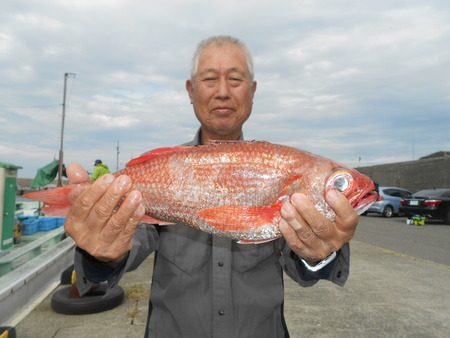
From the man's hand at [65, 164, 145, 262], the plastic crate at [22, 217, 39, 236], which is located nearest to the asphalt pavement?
the man's hand at [65, 164, 145, 262]

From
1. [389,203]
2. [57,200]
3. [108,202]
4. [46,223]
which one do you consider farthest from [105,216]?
[389,203]

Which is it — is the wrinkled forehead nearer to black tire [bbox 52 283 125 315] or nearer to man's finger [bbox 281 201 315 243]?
man's finger [bbox 281 201 315 243]

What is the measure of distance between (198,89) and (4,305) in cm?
434

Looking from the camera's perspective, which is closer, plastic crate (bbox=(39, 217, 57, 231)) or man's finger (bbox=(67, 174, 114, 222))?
man's finger (bbox=(67, 174, 114, 222))

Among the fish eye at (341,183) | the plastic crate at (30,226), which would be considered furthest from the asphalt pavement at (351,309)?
the plastic crate at (30,226)

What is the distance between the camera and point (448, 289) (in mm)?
8164

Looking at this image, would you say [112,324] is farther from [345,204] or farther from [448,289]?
→ [448,289]

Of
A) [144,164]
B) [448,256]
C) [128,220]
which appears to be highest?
[144,164]

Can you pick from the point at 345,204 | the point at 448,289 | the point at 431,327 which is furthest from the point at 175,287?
the point at 448,289

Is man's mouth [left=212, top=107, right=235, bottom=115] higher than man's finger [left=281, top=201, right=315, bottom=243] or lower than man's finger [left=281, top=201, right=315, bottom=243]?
higher

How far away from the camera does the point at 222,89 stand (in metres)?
3.21

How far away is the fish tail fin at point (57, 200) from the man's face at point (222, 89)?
130 cm

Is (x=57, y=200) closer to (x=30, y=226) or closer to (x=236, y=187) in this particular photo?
(x=236, y=187)

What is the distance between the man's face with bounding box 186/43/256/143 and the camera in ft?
10.6
